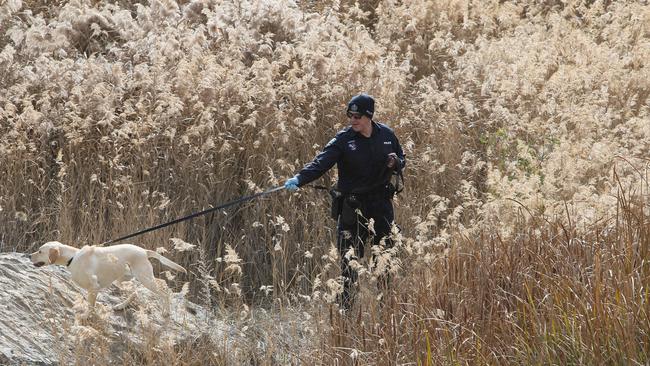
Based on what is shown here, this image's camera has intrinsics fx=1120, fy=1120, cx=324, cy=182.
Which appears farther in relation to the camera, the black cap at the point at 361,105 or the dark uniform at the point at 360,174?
the dark uniform at the point at 360,174

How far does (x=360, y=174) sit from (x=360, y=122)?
0.37 meters

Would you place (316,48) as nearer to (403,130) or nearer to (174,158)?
(403,130)

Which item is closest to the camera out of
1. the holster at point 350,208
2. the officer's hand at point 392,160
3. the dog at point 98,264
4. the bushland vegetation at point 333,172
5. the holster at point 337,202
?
the bushland vegetation at point 333,172

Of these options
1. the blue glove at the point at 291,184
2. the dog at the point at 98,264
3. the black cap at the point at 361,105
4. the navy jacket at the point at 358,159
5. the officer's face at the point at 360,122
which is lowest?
the dog at the point at 98,264

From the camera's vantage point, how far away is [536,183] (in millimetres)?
8000

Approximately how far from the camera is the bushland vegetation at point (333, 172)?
5.90m

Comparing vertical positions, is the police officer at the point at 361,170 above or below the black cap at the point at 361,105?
below

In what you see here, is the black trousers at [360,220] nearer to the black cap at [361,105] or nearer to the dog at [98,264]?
the black cap at [361,105]

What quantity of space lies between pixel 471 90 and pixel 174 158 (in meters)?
3.63

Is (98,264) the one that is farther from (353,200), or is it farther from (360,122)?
(360,122)

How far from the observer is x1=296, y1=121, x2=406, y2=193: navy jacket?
761 cm

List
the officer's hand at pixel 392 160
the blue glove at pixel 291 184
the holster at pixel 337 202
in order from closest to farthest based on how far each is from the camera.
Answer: the blue glove at pixel 291 184
the officer's hand at pixel 392 160
the holster at pixel 337 202

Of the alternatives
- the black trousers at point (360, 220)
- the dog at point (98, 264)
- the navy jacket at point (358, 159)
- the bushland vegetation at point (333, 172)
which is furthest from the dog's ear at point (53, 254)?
the black trousers at point (360, 220)

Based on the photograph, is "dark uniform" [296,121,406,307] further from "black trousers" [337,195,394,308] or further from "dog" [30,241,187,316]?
"dog" [30,241,187,316]
